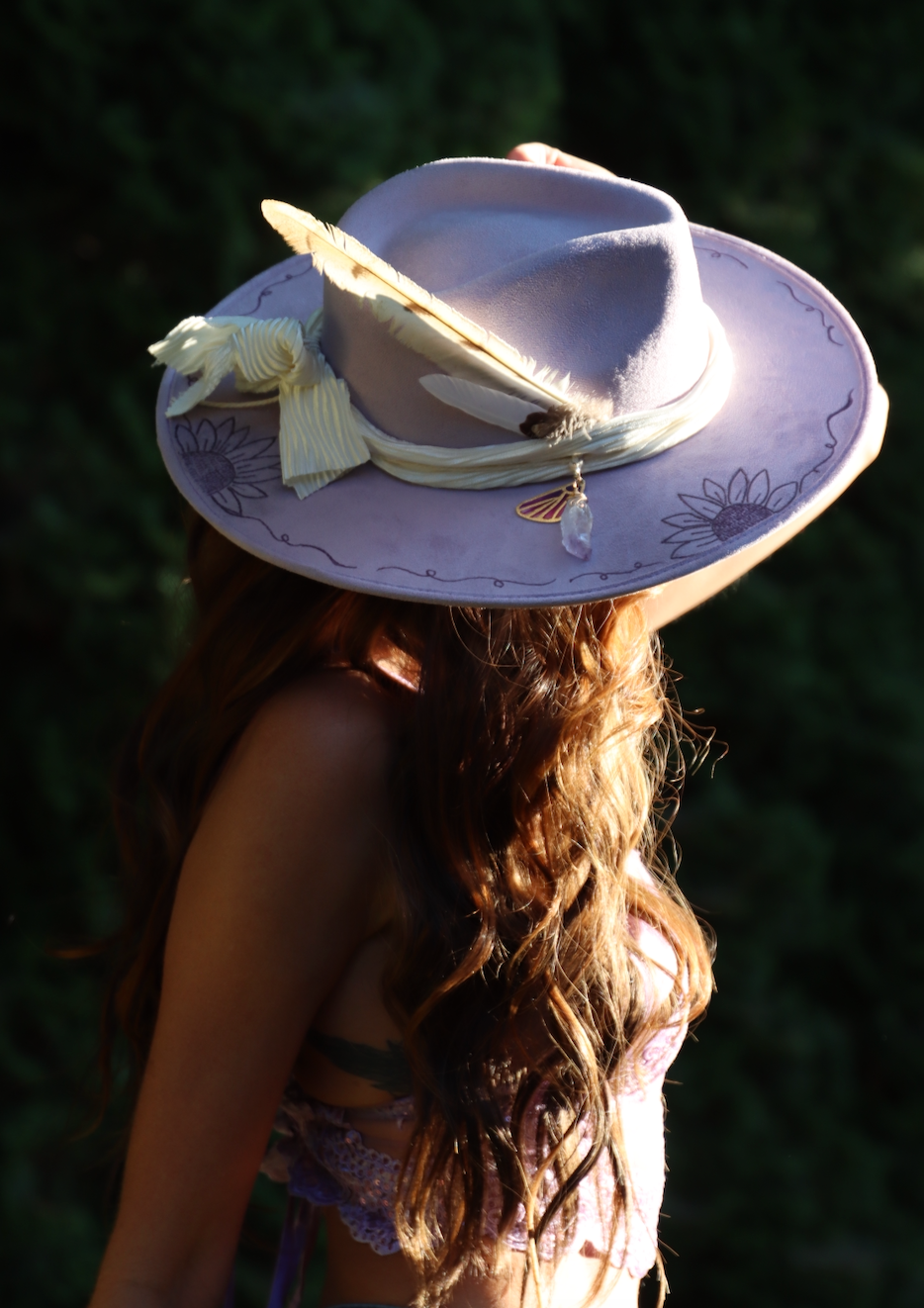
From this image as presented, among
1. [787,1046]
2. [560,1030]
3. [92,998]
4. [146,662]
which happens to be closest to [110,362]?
[146,662]

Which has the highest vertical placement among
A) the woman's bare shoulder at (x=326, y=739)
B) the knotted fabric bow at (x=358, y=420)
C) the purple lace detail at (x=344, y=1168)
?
the knotted fabric bow at (x=358, y=420)

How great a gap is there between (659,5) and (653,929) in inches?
90.5

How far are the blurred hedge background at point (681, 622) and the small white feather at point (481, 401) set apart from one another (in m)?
1.19

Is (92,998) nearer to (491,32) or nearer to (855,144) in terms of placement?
(491,32)

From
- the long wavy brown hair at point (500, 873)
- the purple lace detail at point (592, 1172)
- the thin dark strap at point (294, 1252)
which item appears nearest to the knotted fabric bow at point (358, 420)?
the long wavy brown hair at point (500, 873)

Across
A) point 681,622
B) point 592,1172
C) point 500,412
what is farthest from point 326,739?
point 681,622

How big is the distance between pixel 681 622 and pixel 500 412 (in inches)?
72.4

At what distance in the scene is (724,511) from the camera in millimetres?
1049

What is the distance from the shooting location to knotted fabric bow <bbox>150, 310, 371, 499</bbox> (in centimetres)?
109

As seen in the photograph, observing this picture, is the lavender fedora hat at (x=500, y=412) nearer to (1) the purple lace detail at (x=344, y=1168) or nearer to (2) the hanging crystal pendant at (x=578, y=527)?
(2) the hanging crystal pendant at (x=578, y=527)

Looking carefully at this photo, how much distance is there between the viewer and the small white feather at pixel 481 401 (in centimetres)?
103

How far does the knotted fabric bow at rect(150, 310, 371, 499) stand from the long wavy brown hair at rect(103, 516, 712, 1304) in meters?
0.15

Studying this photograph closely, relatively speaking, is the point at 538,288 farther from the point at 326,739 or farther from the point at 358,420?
the point at 326,739

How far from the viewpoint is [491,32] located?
244 centimetres
